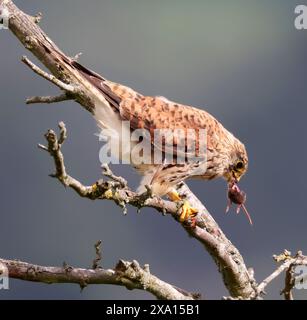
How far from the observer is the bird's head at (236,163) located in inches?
173

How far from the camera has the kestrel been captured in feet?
12.8

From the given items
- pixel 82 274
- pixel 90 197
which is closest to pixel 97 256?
pixel 82 274

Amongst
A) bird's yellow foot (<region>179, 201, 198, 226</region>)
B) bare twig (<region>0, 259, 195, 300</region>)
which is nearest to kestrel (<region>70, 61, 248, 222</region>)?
bird's yellow foot (<region>179, 201, 198, 226</region>)

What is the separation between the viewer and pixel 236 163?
441 centimetres

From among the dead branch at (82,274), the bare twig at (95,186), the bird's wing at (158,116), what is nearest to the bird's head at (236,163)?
the bird's wing at (158,116)

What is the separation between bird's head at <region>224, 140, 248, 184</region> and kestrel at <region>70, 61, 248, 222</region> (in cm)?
3

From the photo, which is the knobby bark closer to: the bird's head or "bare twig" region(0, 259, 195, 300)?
"bare twig" region(0, 259, 195, 300)

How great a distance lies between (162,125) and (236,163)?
0.63 metres

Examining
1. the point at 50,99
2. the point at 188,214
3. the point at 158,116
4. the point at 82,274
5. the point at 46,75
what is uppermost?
the point at 158,116

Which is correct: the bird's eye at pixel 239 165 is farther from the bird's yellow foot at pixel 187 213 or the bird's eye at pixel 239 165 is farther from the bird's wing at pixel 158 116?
the bird's yellow foot at pixel 187 213

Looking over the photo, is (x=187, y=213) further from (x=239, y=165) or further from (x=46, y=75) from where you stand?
(x=46, y=75)

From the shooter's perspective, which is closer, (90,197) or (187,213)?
(90,197)

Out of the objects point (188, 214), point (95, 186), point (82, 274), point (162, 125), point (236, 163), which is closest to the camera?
point (95, 186)
